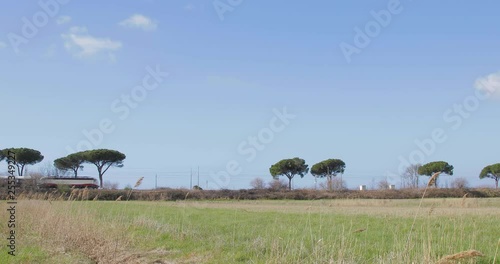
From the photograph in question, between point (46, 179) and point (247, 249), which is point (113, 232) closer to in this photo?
point (247, 249)

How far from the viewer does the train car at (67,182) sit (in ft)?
194

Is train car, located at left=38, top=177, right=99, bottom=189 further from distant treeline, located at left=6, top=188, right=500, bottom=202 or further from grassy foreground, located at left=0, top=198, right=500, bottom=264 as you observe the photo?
grassy foreground, located at left=0, top=198, right=500, bottom=264

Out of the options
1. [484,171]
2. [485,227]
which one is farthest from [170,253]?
[484,171]

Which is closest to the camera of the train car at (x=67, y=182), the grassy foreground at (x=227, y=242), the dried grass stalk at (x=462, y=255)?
the dried grass stalk at (x=462, y=255)

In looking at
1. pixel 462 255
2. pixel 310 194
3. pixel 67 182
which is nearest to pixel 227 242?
pixel 462 255

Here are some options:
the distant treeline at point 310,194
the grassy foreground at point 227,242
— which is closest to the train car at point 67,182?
the distant treeline at point 310,194

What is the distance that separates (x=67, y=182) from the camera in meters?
67.2

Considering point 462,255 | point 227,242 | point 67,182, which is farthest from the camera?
point 67,182

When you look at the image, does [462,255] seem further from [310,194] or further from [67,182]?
[67,182]

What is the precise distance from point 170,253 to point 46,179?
193ft

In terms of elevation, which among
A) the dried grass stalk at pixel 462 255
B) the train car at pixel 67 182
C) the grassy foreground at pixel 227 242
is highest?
the train car at pixel 67 182

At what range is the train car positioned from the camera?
59062 mm

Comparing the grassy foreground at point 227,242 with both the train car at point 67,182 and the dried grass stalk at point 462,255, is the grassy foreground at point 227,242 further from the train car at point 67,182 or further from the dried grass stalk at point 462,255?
the train car at point 67,182

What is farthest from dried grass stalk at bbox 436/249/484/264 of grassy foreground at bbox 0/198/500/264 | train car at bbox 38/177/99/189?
train car at bbox 38/177/99/189
